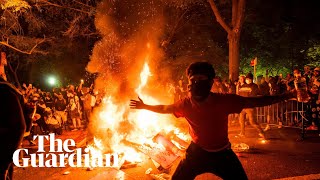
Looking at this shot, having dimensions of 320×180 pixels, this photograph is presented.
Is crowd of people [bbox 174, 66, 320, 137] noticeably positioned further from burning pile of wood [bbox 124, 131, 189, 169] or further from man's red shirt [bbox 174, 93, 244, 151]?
man's red shirt [bbox 174, 93, 244, 151]

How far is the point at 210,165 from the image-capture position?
140 inches

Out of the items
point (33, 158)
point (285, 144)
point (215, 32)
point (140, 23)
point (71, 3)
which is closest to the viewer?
point (33, 158)

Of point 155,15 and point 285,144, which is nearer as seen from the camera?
point 285,144

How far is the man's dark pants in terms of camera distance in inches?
137

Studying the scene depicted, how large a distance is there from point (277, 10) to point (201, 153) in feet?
79.5

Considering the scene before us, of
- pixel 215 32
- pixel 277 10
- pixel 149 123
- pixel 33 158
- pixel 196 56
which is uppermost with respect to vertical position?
pixel 277 10

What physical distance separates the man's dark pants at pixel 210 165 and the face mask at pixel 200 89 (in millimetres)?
551

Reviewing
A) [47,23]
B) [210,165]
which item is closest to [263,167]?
[210,165]

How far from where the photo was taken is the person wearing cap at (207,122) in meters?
3.58

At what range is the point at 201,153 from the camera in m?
3.61

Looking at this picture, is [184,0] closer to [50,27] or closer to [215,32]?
[215,32]

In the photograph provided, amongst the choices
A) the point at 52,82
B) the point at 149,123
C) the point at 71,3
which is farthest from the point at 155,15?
the point at 52,82

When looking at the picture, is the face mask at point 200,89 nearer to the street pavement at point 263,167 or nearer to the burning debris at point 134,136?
the street pavement at point 263,167

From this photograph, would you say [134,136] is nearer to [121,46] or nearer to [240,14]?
[121,46]
